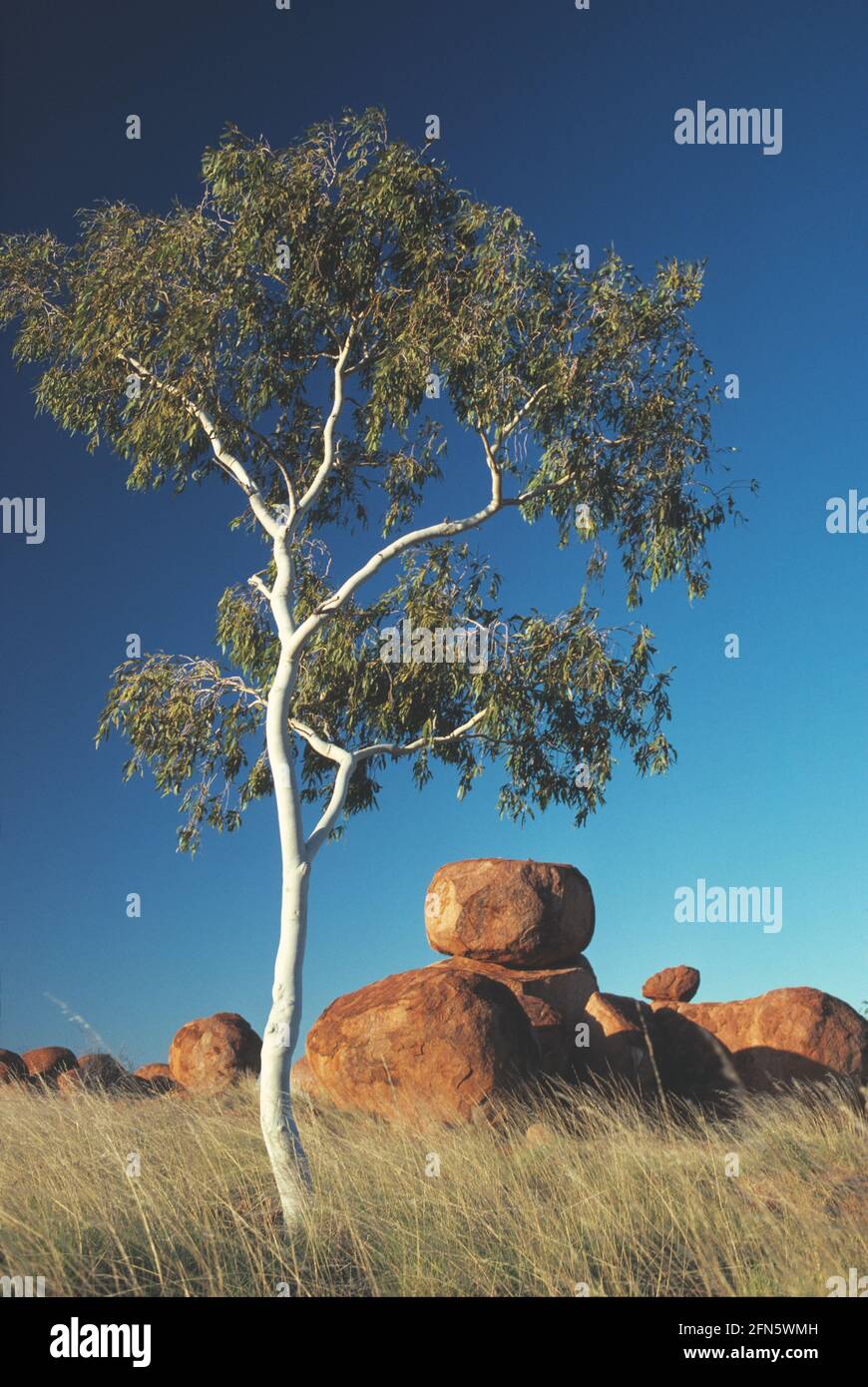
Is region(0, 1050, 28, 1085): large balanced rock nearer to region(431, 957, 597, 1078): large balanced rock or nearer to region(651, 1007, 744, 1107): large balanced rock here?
region(431, 957, 597, 1078): large balanced rock

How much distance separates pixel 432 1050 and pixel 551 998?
12.2 feet

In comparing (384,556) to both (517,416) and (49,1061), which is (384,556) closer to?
(517,416)

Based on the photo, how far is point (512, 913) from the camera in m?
19.6

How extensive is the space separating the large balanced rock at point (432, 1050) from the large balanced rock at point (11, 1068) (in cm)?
1225

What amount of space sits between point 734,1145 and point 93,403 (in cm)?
1209

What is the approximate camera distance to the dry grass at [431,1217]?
8594 mm

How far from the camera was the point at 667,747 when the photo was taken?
1634cm

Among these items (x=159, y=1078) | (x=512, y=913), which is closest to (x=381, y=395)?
(x=512, y=913)

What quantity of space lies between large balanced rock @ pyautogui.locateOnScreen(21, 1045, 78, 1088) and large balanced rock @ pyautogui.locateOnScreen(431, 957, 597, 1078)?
13.7m

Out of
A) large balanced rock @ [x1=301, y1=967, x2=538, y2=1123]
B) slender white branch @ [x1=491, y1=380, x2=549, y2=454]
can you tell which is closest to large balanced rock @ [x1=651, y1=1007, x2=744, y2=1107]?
large balanced rock @ [x1=301, y1=967, x2=538, y2=1123]

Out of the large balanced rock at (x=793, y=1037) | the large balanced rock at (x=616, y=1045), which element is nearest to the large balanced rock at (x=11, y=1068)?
the large balanced rock at (x=616, y=1045)

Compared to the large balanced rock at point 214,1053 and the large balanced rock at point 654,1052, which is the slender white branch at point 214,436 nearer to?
the large balanced rock at point 654,1052
